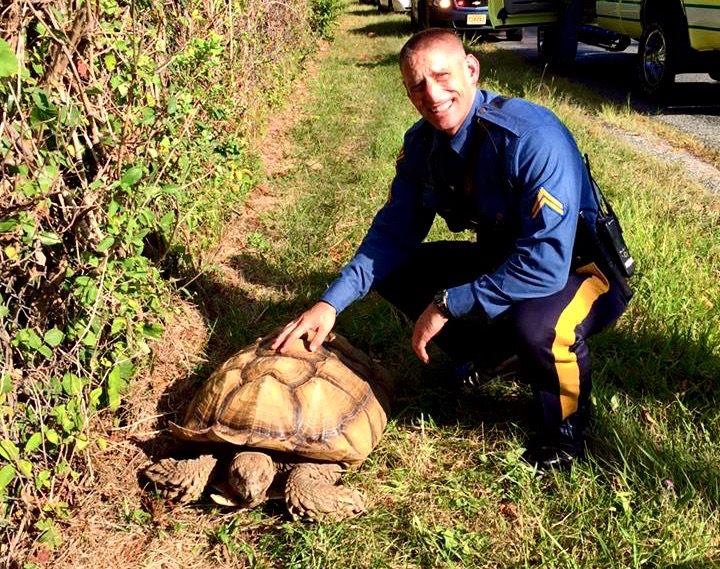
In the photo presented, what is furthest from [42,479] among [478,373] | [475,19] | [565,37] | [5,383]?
[475,19]

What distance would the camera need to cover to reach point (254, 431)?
2785mm

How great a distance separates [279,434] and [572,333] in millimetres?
1199

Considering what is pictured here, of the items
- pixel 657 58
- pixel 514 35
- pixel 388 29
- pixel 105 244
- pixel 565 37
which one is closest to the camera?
pixel 105 244

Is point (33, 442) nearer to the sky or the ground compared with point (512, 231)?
nearer to the ground

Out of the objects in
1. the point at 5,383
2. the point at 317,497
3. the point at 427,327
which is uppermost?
the point at 5,383

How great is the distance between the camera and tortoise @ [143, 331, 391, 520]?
2727 mm

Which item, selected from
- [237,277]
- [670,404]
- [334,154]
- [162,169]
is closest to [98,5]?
[162,169]

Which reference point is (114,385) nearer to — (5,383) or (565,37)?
(5,383)

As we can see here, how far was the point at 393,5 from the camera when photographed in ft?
76.3

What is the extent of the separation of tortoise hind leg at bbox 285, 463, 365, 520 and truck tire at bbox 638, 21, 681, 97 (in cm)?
691

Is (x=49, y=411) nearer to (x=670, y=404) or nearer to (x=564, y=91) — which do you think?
(x=670, y=404)

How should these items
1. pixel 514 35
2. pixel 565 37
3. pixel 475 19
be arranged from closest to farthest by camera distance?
pixel 565 37
pixel 475 19
pixel 514 35

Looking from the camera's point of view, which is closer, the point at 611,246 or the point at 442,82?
the point at 442,82

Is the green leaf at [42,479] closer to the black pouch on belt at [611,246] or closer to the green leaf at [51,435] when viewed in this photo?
the green leaf at [51,435]
